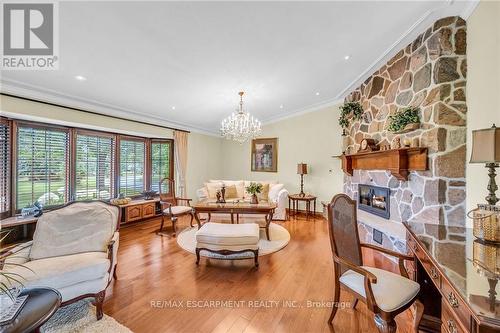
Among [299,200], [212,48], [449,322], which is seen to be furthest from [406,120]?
[299,200]

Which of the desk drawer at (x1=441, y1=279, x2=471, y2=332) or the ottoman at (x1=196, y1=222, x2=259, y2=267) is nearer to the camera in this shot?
the desk drawer at (x1=441, y1=279, x2=471, y2=332)

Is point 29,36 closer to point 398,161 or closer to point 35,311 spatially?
point 35,311

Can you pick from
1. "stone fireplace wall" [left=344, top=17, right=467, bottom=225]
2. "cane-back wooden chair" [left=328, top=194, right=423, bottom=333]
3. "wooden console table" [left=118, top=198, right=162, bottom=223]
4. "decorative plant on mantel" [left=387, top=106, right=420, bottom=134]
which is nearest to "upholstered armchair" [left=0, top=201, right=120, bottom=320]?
"wooden console table" [left=118, top=198, right=162, bottom=223]

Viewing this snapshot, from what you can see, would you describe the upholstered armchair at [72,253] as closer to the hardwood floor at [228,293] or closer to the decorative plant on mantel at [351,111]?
the hardwood floor at [228,293]

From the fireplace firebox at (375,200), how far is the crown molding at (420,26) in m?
2.19

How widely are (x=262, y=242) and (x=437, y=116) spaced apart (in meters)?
3.16

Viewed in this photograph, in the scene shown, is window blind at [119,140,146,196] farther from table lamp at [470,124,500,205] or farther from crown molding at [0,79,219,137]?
table lamp at [470,124,500,205]

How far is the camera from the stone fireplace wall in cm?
246

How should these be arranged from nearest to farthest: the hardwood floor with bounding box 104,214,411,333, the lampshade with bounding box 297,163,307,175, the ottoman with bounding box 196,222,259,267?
1. the hardwood floor with bounding box 104,214,411,333
2. the ottoman with bounding box 196,222,259,267
3. the lampshade with bounding box 297,163,307,175

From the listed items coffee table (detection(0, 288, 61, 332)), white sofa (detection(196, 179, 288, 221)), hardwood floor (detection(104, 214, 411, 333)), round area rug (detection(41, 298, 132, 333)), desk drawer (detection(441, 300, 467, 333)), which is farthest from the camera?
white sofa (detection(196, 179, 288, 221))

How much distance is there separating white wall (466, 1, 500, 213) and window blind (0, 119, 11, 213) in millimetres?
6298

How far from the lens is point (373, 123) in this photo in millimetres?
3955

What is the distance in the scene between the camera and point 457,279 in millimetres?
1021

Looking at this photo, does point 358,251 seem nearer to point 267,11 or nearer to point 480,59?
point 480,59
